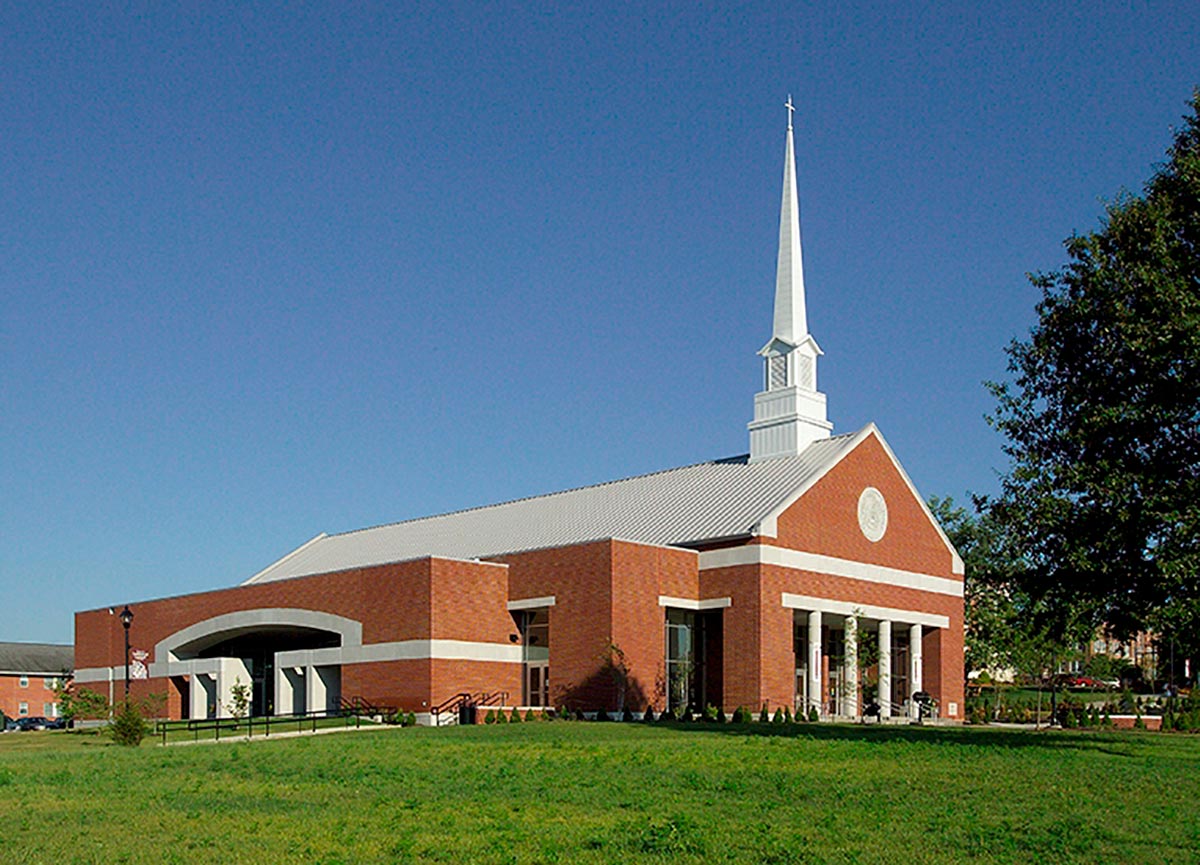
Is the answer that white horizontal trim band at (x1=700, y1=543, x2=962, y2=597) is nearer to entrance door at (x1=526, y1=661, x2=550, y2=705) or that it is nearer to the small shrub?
entrance door at (x1=526, y1=661, x2=550, y2=705)

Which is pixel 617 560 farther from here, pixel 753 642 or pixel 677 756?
pixel 677 756

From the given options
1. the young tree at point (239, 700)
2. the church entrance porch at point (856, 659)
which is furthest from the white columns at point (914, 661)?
the young tree at point (239, 700)

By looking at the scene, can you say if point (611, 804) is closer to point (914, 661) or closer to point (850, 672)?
point (850, 672)

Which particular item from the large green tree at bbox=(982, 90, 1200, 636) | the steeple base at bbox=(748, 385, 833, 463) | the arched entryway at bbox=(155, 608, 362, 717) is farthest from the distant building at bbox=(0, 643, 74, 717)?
the large green tree at bbox=(982, 90, 1200, 636)

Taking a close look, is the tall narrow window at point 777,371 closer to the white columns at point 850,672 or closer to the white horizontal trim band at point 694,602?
the white columns at point 850,672

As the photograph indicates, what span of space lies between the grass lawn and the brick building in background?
750 inches

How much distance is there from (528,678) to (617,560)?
6.47 m

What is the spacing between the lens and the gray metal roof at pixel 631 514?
5012 centimetres

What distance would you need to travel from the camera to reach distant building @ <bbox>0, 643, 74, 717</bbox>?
311 ft

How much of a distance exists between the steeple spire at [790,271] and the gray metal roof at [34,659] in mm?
62089

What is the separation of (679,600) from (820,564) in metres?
5.36

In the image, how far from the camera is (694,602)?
48.5 metres

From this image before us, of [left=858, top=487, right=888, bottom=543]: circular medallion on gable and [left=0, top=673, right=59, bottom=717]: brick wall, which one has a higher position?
[left=858, top=487, right=888, bottom=543]: circular medallion on gable

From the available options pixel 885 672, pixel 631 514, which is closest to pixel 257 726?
pixel 631 514
